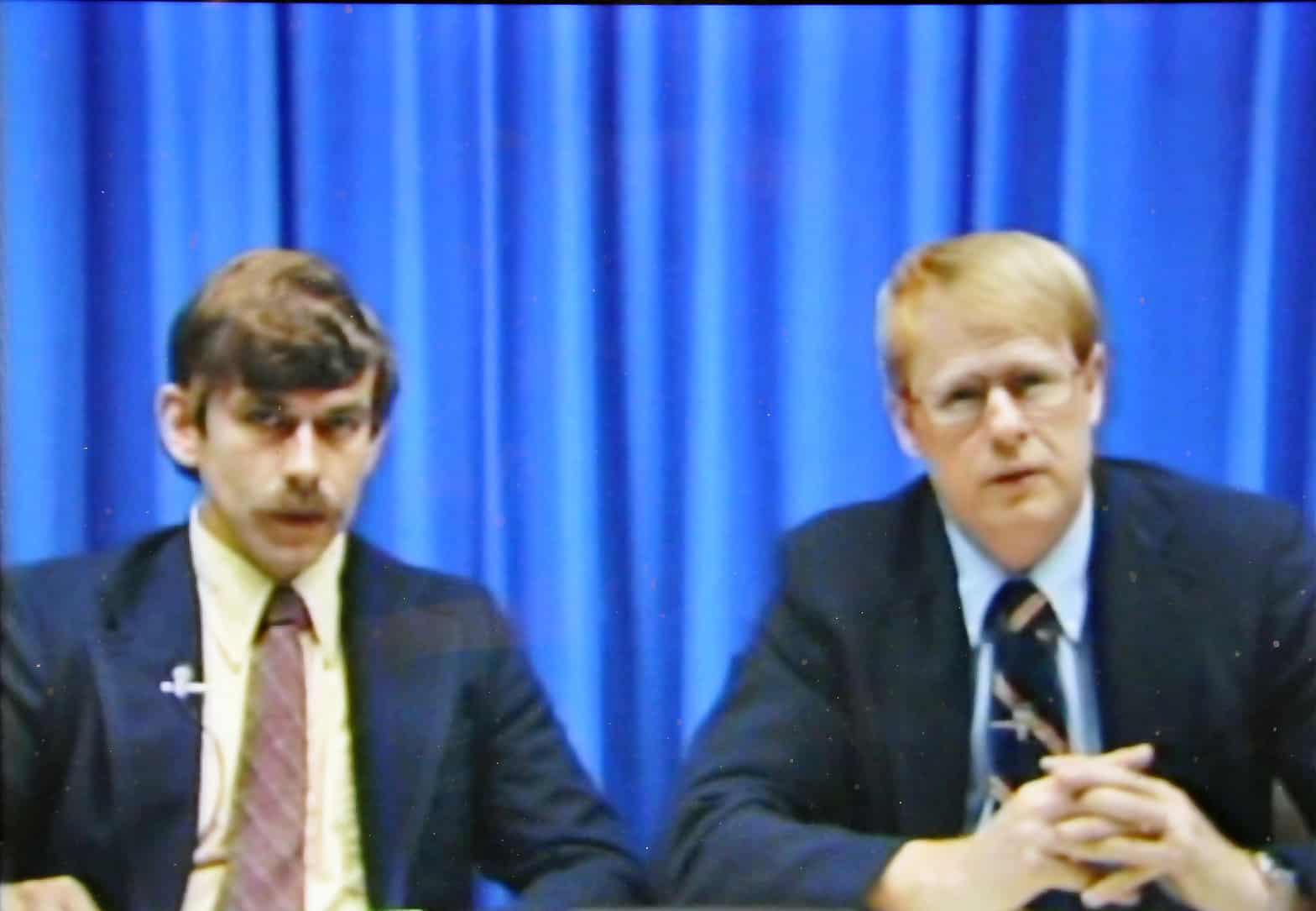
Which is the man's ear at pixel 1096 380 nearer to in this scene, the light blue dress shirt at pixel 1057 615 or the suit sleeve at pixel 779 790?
the light blue dress shirt at pixel 1057 615

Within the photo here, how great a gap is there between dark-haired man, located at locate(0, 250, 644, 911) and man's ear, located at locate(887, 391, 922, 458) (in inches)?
13.2

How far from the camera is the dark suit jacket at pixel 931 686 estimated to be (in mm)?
1223

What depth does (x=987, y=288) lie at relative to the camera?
1.22 m

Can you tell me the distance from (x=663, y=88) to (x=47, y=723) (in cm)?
67

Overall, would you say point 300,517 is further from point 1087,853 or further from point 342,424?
point 1087,853

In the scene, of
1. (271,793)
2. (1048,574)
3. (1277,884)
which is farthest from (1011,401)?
(271,793)

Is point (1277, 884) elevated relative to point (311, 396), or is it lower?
lower

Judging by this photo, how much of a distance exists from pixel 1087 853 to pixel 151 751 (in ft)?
2.30

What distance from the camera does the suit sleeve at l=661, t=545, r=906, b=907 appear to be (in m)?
1.23

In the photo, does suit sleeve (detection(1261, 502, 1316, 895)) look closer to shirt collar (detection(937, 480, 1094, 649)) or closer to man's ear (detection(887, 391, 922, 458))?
shirt collar (detection(937, 480, 1094, 649))

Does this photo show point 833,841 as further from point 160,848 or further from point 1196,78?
point 1196,78

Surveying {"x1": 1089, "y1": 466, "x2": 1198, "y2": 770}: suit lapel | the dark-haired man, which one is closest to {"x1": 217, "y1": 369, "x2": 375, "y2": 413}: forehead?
the dark-haired man

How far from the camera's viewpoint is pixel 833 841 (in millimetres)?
1229

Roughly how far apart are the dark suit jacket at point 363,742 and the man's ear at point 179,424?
66 mm
